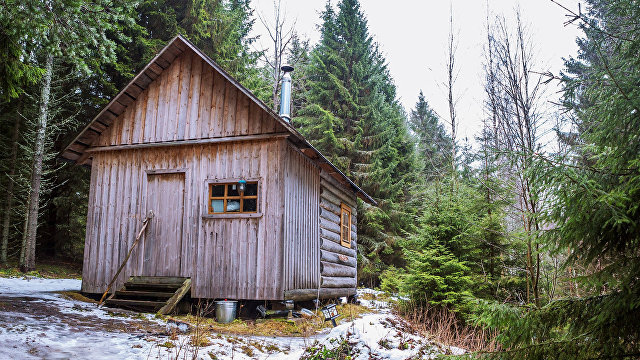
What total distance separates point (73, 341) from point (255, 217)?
455 centimetres

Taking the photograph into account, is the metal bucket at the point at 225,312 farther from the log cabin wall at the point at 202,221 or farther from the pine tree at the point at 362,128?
the pine tree at the point at 362,128

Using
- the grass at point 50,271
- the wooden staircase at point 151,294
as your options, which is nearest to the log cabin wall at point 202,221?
the wooden staircase at point 151,294

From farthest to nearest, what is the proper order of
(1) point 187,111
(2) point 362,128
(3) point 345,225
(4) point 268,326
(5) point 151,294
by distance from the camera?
(2) point 362,128 → (3) point 345,225 → (1) point 187,111 → (5) point 151,294 → (4) point 268,326

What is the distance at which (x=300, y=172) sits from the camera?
35.9 feet

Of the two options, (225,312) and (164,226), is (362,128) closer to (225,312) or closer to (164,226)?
(164,226)

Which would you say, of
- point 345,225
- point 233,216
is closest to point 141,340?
point 233,216

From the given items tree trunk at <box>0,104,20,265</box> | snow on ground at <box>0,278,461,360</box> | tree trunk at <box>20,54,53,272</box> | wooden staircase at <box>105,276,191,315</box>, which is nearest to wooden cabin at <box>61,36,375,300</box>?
wooden staircase at <box>105,276,191,315</box>

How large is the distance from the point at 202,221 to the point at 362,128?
14.3m

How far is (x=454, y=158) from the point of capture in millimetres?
15750

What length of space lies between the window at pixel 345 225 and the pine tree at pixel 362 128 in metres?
5.04

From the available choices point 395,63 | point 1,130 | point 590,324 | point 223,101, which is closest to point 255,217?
point 223,101

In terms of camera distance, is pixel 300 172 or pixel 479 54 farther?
pixel 300 172

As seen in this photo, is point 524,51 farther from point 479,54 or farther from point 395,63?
point 395,63

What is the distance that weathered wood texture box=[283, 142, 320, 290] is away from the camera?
9.91 meters
